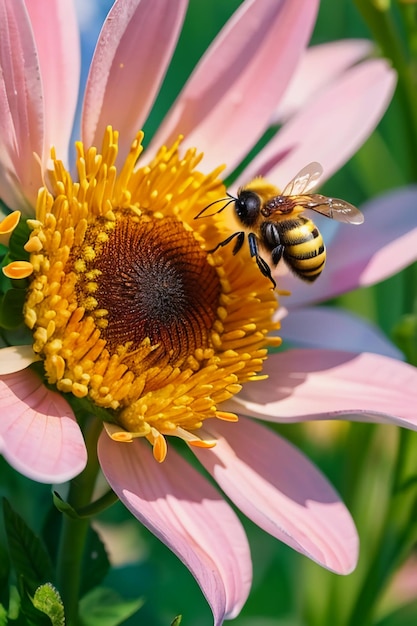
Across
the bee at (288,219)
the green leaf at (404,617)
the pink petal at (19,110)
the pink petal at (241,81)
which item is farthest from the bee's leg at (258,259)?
the green leaf at (404,617)

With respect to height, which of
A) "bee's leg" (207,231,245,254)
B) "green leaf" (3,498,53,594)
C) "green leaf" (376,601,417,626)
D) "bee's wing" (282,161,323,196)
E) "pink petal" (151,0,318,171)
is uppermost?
"pink petal" (151,0,318,171)

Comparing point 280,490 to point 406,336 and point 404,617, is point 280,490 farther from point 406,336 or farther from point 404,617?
point 404,617

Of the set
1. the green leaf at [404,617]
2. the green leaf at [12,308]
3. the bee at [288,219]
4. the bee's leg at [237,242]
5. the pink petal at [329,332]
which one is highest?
the bee at [288,219]

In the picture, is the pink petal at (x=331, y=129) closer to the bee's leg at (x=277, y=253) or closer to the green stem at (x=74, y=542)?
the bee's leg at (x=277, y=253)

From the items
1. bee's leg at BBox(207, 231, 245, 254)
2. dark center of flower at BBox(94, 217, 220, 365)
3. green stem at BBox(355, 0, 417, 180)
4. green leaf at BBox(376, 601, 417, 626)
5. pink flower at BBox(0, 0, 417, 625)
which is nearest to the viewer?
pink flower at BBox(0, 0, 417, 625)

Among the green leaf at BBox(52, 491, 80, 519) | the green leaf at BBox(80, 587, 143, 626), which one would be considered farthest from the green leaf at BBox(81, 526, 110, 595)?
the green leaf at BBox(52, 491, 80, 519)

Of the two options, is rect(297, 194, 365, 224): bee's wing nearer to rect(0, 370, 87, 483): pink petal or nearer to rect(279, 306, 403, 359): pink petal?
rect(279, 306, 403, 359): pink petal

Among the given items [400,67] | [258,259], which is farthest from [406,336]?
[400,67]
